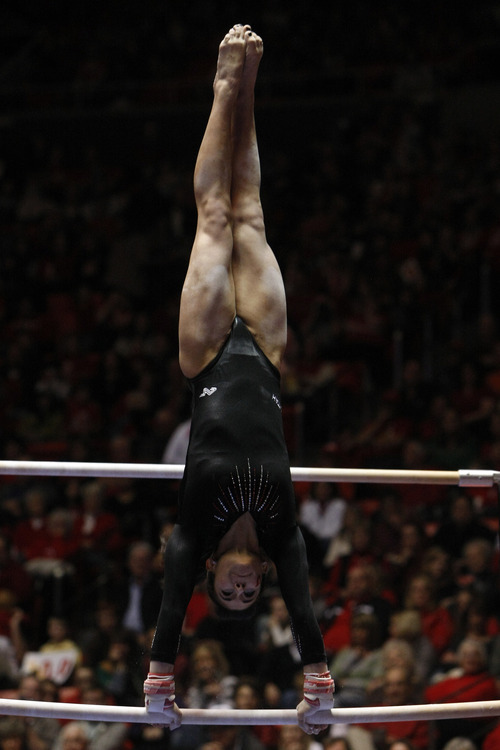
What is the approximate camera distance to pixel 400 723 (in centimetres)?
507

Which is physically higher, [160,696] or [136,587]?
[136,587]

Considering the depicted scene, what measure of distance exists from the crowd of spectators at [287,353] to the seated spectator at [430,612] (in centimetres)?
2

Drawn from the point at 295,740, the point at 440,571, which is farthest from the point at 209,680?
the point at 440,571

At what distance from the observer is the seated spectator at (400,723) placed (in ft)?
16.5

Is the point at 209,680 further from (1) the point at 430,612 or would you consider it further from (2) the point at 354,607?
(1) the point at 430,612

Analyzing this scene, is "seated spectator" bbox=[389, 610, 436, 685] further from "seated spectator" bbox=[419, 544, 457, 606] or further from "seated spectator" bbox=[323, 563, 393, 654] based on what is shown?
"seated spectator" bbox=[419, 544, 457, 606]

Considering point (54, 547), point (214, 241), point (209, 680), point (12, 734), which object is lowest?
point (12, 734)

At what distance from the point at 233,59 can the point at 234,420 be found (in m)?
1.48

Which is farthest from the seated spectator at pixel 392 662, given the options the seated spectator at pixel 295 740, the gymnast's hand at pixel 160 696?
the gymnast's hand at pixel 160 696

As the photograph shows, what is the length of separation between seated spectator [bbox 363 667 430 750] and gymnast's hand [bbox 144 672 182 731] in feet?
6.63

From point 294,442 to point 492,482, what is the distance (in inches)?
165

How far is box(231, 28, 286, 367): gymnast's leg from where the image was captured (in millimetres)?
3887

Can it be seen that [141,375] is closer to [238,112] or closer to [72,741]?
[72,741]

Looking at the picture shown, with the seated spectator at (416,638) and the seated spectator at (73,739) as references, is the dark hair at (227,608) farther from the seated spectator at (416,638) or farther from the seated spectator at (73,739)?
the seated spectator at (416,638)
